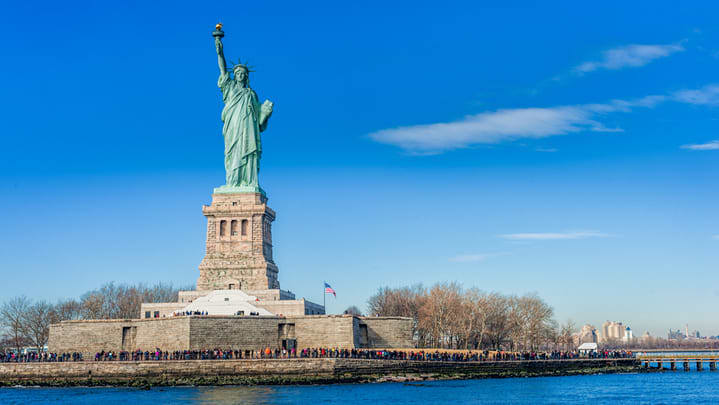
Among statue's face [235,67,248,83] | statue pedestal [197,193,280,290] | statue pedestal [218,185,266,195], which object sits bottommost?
statue pedestal [197,193,280,290]

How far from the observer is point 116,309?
71500 mm

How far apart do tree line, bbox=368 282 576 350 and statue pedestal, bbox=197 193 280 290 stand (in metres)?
15.8

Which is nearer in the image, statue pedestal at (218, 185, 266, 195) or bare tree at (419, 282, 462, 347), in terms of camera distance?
statue pedestal at (218, 185, 266, 195)

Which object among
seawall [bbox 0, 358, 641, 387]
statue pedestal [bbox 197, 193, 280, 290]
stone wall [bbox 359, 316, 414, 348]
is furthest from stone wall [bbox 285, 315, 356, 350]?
statue pedestal [bbox 197, 193, 280, 290]

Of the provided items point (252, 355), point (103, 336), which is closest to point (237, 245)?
point (103, 336)

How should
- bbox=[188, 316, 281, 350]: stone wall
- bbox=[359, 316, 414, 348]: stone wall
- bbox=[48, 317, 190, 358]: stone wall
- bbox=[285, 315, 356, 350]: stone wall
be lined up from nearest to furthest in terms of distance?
bbox=[188, 316, 281, 350]: stone wall < bbox=[285, 315, 356, 350]: stone wall < bbox=[48, 317, 190, 358]: stone wall < bbox=[359, 316, 414, 348]: stone wall

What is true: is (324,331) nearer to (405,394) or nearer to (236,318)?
(236,318)

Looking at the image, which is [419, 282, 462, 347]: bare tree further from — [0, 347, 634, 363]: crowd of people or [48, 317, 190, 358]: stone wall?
[48, 317, 190, 358]: stone wall

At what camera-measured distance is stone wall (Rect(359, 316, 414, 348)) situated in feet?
175

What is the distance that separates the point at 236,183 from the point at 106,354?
53.8 feet

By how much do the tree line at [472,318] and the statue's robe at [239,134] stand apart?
20123mm

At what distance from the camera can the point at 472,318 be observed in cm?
6625

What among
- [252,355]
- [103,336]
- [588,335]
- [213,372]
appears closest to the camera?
[213,372]

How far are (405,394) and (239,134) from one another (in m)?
27.6
